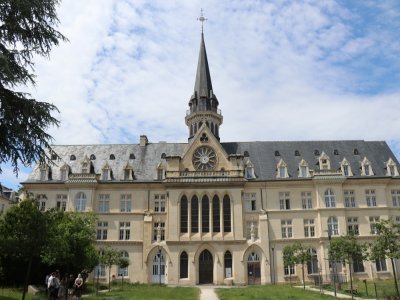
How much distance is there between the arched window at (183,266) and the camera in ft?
160

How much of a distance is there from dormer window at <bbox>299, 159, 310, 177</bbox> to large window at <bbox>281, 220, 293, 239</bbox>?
639cm

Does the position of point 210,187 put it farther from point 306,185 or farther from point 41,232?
point 41,232

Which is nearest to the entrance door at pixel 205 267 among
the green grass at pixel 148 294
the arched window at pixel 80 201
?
the green grass at pixel 148 294

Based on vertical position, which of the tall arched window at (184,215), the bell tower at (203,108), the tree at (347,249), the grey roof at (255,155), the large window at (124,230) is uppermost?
the bell tower at (203,108)

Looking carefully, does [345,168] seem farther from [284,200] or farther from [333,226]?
[284,200]

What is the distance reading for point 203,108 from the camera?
59.3 m

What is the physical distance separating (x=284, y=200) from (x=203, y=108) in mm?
17144

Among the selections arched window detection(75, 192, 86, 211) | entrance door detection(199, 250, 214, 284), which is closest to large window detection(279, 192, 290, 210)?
entrance door detection(199, 250, 214, 284)

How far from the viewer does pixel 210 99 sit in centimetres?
6031

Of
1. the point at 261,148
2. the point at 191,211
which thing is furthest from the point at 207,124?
the point at 191,211

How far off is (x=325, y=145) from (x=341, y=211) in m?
10.9

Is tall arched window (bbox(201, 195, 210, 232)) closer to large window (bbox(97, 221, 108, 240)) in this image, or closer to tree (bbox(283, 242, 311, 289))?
tree (bbox(283, 242, 311, 289))

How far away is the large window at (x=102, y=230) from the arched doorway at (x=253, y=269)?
17.5 m

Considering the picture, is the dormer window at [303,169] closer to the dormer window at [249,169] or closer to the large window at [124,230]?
the dormer window at [249,169]
